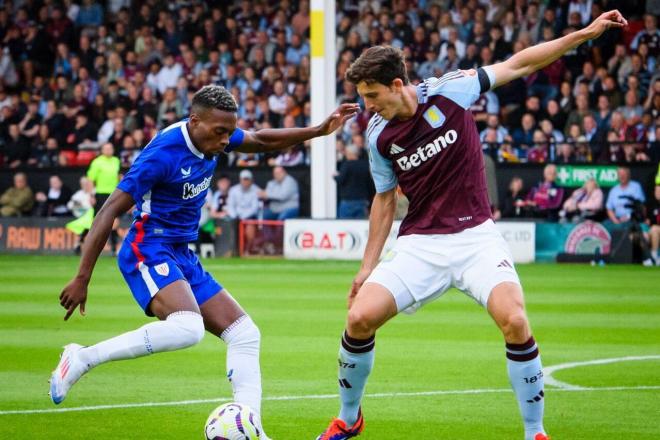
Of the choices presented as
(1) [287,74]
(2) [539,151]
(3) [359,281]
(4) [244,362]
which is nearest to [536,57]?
(3) [359,281]

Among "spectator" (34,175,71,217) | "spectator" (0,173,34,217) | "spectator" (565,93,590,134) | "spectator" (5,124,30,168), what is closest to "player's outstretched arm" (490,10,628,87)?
"spectator" (565,93,590,134)

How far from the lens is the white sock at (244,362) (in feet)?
23.0

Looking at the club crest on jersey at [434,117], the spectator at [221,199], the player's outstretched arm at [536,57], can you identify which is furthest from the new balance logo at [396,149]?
the spectator at [221,199]

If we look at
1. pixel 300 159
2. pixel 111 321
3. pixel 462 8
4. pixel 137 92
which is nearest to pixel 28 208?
pixel 137 92

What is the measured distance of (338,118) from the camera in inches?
308

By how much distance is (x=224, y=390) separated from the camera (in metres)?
8.82

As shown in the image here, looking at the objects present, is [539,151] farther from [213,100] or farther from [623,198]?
[213,100]

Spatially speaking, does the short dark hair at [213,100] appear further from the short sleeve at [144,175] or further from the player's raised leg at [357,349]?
the player's raised leg at [357,349]

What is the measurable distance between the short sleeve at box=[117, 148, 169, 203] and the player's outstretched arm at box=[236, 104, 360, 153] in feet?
3.06

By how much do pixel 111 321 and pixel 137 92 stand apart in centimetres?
1594

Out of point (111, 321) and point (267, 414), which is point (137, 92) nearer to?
point (111, 321)

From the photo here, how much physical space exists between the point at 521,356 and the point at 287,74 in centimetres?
2126

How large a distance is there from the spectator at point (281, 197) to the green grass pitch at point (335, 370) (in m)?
7.41

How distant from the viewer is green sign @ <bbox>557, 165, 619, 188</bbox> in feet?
72.6
